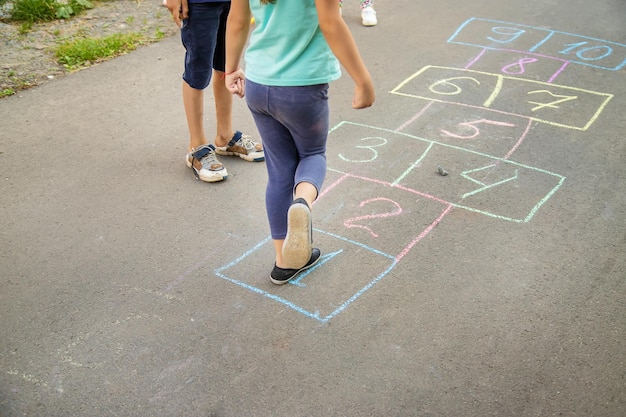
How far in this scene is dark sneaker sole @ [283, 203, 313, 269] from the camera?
104 inches

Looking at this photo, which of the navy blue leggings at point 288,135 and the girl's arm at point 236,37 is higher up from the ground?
the girl's arm at point 236,37

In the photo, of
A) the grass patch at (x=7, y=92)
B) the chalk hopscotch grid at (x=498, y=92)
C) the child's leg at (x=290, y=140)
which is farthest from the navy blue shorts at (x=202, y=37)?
the grass patch at (x=7, y=92)

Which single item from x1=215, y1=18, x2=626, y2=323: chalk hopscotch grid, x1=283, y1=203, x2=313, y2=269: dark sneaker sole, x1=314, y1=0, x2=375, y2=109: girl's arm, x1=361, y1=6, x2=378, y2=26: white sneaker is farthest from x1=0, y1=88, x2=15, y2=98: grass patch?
x1=314, y1=0, x2=375, y2=109: girl's arm

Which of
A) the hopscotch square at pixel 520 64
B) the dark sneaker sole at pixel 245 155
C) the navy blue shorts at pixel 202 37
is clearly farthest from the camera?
the hopscotch square at pixel 520 64

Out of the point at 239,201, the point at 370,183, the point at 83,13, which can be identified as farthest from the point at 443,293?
the point at 83,13

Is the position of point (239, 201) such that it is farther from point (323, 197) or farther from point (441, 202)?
point (441, 202)

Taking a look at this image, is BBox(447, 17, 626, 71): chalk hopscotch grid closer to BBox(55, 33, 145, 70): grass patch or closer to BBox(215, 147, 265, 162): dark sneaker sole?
BBox(215, 147, 265, 162): dark sneaker sole

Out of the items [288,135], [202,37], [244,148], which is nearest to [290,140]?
[288,135]

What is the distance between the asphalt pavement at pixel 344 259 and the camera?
8.32ft

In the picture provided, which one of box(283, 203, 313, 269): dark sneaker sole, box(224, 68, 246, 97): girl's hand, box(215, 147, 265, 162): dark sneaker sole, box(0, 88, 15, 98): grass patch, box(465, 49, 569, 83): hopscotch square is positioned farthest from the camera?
box(465, 49, 569, 83): hopscotch square

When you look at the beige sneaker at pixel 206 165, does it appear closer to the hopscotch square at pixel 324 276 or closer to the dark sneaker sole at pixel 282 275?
the hopscotch square at pixel 324 276

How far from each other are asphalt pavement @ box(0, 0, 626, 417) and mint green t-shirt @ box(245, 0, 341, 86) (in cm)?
101

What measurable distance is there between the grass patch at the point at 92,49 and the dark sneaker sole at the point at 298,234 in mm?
3775

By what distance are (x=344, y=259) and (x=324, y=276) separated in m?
0.18
